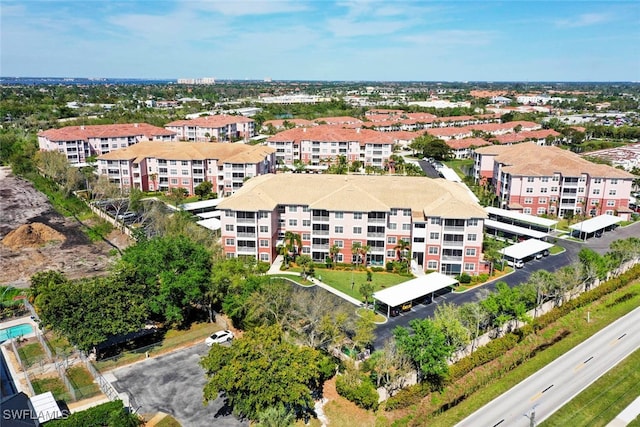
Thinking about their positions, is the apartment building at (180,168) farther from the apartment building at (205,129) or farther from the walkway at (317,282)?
the apartment building at (205,129)

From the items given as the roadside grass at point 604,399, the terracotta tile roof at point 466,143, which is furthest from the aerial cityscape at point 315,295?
the terracotta tile roof at point 466,143

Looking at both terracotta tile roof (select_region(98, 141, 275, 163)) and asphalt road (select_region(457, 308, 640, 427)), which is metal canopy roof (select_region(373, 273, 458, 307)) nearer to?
asphalt road (select_region(457, 308, 640, 427))

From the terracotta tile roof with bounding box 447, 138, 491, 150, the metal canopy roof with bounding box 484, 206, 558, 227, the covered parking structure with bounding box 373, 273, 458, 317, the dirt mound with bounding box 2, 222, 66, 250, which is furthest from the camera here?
the terracotta tile roof with bounding box 447, 138, 491, 150

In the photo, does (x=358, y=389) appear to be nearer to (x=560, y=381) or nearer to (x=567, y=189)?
(x=560, y=381)

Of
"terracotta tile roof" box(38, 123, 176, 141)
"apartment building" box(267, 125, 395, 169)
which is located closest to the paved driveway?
"apartment building" box(267, 125, 395, 169)

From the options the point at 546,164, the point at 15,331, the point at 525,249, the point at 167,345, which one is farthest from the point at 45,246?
the point at 546,164
